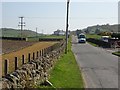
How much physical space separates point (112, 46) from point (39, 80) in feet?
169

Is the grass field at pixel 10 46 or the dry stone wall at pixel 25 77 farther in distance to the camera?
the grass field at pixel 10 46

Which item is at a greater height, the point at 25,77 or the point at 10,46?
the point at 25,77

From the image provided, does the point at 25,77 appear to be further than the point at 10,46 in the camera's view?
No

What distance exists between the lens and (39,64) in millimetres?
13672

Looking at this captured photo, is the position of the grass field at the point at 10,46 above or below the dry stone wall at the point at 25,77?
below

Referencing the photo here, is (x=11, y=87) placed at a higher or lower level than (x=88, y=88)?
higher

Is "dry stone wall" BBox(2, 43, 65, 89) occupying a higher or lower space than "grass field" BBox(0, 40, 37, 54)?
higher

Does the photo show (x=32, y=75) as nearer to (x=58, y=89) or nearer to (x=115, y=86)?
(x=58, y=89)

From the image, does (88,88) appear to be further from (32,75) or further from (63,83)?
(32,75)

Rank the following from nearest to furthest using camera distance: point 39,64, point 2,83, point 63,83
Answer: point 2,83 < point 39,64 < point 63,83

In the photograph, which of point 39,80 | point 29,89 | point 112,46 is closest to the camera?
point 29,89

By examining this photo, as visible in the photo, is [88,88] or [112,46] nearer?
[88,88]

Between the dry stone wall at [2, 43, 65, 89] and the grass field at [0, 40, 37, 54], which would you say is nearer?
the dry stone wall at [2, 43, 65, 89]

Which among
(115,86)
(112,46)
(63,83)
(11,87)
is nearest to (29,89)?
(11,87)
